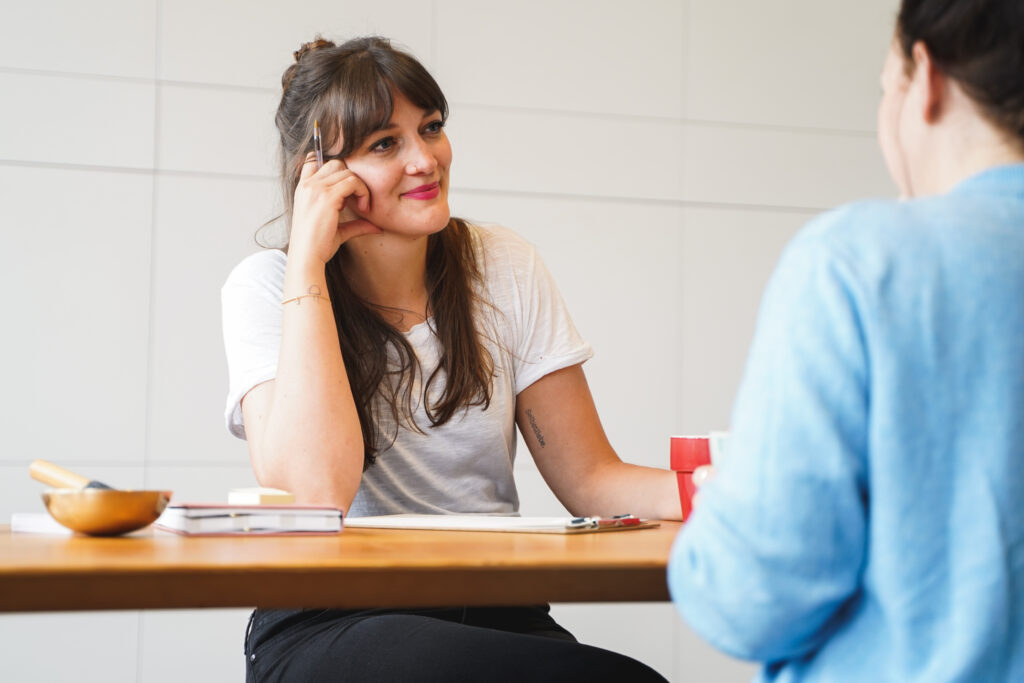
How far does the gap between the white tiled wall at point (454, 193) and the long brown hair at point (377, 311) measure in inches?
54.3

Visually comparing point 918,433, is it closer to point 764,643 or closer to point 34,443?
point 764,643

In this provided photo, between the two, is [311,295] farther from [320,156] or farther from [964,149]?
[964,149]

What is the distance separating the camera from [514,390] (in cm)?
191

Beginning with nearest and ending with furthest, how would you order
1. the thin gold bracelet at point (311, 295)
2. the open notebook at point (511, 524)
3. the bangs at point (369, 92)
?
the open notebook at point (511, 524)
the thin gold bracelet at point (311, 295)
the bangs at point (369, 92)

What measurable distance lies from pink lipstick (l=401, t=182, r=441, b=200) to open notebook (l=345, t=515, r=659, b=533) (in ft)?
2.12

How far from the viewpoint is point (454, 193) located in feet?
11.1

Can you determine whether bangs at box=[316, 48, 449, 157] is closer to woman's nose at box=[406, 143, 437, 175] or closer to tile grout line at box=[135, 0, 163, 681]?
woman's nose at box=[406, 143, 437, 175]

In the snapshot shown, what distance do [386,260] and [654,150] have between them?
1.84 m

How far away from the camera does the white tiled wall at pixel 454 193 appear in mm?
3088

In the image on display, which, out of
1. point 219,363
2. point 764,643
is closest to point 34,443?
point 219,363

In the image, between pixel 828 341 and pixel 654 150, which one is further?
pixel 654 150

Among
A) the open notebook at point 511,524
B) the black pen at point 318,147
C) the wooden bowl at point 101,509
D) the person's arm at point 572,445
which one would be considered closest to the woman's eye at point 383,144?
the black pen at point 318,147

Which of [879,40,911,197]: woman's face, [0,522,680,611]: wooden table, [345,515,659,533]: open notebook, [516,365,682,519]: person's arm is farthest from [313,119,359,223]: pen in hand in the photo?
[879,40,911,197]: woman's face

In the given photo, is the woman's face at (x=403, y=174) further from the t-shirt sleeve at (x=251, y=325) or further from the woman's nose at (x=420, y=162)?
the t-shirt sleeve at (x=251, y=325)
